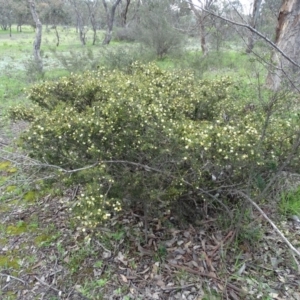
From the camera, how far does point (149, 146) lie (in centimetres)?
203

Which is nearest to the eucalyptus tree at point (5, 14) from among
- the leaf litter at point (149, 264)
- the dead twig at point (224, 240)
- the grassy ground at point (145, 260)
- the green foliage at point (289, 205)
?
the grassy ground at point (145, 260)

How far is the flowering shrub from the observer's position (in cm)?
198

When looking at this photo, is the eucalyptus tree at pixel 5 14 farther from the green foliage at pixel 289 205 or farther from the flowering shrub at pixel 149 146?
the green foliage at pixel 289 205

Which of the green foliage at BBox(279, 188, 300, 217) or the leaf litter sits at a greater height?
the green foliage at BBox(279, 188, 300, 217)

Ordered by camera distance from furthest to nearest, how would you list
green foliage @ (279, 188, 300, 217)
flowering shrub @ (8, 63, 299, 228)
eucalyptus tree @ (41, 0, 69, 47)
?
eucalyptus tree @ (41, 0, 69, 47), green foliage @ (279, 188, 300, 217), flowering shrub @ (8, 63, 299, 228)

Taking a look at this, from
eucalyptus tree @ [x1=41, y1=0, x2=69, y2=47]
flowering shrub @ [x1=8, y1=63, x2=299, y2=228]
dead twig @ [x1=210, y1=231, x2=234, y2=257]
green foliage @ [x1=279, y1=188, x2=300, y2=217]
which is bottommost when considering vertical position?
dead twig @ [x1=210, y1=231, x2=234, y2=257]

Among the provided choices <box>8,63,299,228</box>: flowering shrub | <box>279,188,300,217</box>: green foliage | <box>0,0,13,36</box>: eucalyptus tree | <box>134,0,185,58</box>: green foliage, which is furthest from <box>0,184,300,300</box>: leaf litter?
<box>0,0,13,36</box>: eucalyptus tree

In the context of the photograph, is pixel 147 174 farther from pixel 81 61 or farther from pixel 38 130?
pixel 81 61

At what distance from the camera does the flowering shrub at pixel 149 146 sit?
1984mm

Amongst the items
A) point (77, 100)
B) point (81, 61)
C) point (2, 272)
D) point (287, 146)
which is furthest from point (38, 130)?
point (81, 61)

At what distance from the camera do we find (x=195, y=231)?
262 cm

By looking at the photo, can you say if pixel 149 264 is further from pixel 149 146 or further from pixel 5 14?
pixel 5 14

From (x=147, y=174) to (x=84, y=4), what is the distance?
27940mm

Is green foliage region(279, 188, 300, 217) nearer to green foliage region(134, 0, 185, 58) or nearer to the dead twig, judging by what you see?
the dead twig
